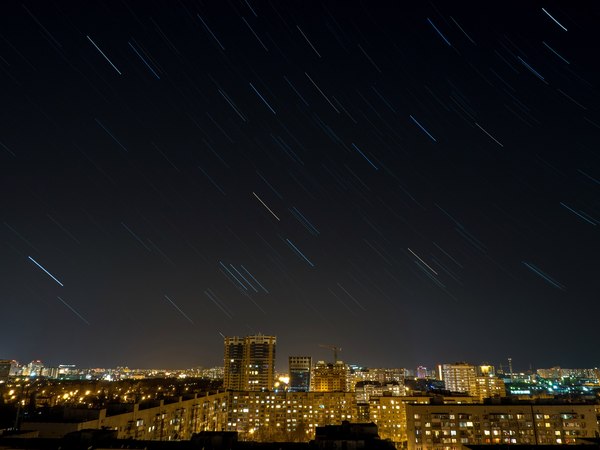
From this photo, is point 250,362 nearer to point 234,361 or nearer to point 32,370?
point 234,361

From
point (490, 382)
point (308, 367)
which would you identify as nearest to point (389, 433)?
point (490, 382)

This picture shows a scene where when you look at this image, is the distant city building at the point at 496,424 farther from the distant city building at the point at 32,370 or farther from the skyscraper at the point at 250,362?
the distant city building at the point at 32,370

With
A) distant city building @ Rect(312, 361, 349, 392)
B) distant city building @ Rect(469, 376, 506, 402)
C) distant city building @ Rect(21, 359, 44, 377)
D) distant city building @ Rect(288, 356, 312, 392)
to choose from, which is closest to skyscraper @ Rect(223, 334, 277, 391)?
distant city building @ Rect(312, 361, 349, 392)

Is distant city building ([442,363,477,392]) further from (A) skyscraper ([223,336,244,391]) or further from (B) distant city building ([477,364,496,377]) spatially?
(A) skyscraper ([223,336,244,391])

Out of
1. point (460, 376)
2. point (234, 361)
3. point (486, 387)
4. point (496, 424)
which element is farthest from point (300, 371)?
point (496, 424)

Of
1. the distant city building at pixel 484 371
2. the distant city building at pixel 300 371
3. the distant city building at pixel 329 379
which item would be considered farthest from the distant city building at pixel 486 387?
the distant city building at pixel 300 371
